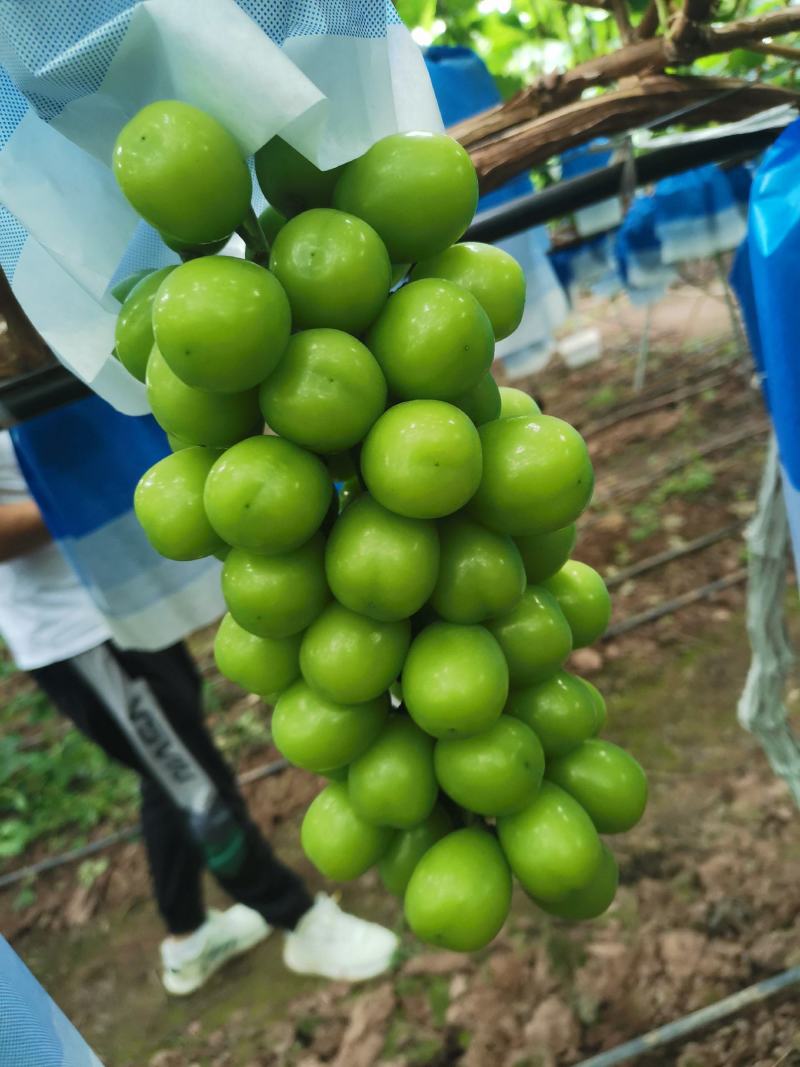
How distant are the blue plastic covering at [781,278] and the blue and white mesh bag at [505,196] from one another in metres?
0.99

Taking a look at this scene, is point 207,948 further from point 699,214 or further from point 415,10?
point 699,214

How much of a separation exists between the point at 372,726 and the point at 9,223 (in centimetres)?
75

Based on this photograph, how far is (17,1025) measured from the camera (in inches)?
28.2

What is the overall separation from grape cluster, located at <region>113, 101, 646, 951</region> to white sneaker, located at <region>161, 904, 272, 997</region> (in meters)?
2.11

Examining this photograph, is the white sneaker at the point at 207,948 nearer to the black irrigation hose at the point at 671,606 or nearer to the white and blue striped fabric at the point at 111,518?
the white and blue striped fabric at the point at 111,518

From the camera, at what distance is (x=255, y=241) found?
32.4 inches

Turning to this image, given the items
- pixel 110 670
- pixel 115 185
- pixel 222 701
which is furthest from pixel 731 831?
pixel 222 701

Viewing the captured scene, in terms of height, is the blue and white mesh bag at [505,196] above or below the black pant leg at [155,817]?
above

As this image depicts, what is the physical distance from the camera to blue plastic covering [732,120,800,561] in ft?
3.40

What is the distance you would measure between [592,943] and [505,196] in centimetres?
255

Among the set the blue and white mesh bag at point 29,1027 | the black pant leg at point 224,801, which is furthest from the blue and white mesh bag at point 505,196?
the blue and white mesh bag at point 29,1027

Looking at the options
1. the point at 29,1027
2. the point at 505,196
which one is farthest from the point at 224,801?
the point at 505,196

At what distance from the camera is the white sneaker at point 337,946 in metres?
2.46

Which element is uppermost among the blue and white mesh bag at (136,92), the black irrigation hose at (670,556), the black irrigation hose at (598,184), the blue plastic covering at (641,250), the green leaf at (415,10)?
the green leaf at (415,10)
